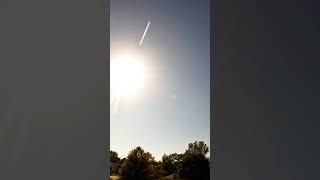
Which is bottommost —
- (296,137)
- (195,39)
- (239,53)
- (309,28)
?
(296,137)

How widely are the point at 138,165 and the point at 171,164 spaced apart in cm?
108

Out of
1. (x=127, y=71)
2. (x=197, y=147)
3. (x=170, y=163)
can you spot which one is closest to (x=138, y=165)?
(x=170, y=163)

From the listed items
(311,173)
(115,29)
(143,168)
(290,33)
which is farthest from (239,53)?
(143,168)

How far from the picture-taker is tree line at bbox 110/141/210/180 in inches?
343

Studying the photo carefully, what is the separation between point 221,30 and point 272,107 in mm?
532

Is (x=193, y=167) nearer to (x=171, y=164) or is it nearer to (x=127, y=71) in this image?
(x=171, y=164)

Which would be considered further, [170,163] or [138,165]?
[138,165]

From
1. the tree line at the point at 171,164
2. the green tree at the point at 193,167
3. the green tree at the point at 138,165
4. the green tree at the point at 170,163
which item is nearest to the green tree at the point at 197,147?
the tree line at the point at 171,164

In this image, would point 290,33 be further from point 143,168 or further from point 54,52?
point 143,168

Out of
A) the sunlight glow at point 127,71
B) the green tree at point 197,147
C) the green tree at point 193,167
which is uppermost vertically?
the sunlight glow at point 127,71

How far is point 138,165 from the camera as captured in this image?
9031 millimetres

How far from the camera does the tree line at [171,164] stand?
8709 mm

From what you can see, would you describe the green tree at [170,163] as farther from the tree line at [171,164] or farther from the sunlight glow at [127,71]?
the sunlight glow at [127,71]

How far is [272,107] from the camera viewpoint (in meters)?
1.71
